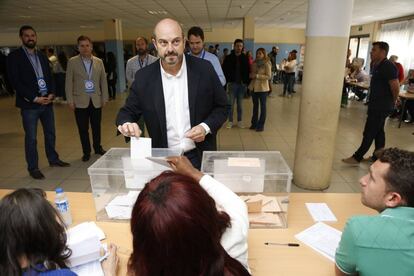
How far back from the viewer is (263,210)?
1556 mm

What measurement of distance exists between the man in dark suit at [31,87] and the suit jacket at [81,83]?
364 millimetres

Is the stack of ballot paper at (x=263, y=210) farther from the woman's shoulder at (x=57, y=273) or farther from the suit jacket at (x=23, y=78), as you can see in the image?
the suit jacket at (x=23, y=78)

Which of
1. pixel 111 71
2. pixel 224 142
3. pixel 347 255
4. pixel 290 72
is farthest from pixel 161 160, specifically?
pixel 290 72

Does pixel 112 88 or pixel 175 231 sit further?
pixel 112 88

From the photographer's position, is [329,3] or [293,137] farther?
[293,137]

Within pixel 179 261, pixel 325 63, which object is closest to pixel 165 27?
pixel 179 261

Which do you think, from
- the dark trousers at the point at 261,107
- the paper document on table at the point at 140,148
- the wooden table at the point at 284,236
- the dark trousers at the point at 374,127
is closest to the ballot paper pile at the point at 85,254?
the wooden table at the point at 284,236

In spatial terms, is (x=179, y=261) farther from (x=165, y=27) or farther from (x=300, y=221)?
(x=165, y=27)

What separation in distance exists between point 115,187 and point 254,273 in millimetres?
831

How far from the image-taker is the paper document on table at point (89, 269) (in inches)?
46.6

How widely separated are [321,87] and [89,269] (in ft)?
9.13

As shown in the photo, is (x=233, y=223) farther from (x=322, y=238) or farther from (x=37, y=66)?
(x=37, y=66)

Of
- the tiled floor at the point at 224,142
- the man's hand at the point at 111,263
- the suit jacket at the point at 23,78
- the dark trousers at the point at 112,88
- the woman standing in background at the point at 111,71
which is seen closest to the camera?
the man's hand at the point at 111,263

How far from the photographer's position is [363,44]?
13.8m
